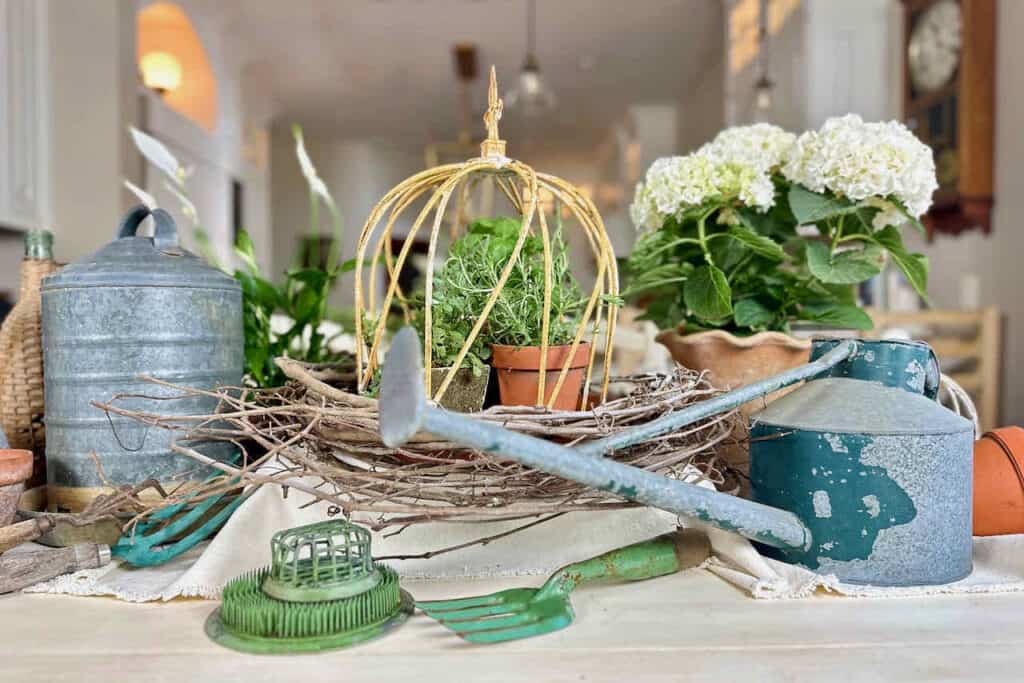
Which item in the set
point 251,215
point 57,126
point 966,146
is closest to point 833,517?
point 966,146

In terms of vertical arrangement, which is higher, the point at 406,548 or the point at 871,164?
the point at 871,164

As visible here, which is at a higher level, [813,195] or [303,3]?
[303,3]

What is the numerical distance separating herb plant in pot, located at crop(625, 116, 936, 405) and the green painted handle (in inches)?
10.8

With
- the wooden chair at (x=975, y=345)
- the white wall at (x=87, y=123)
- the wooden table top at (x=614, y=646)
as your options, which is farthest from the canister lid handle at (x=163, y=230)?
the white wall at (x=87, y=123)

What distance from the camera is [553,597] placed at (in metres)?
0.53

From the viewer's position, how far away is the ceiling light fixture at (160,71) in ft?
15.0

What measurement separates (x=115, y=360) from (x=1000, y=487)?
2.73 ft

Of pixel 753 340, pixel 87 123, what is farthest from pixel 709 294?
pixel 87 123

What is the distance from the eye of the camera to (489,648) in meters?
0.48

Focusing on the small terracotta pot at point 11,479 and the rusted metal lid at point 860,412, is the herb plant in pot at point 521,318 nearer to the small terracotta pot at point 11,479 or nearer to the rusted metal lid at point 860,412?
the rusted metal lid at point 860,412

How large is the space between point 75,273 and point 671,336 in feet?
2.12

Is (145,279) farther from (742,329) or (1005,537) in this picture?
(1005,537)

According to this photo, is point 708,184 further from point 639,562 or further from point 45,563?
point 45,563

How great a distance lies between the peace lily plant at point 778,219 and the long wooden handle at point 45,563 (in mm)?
583
